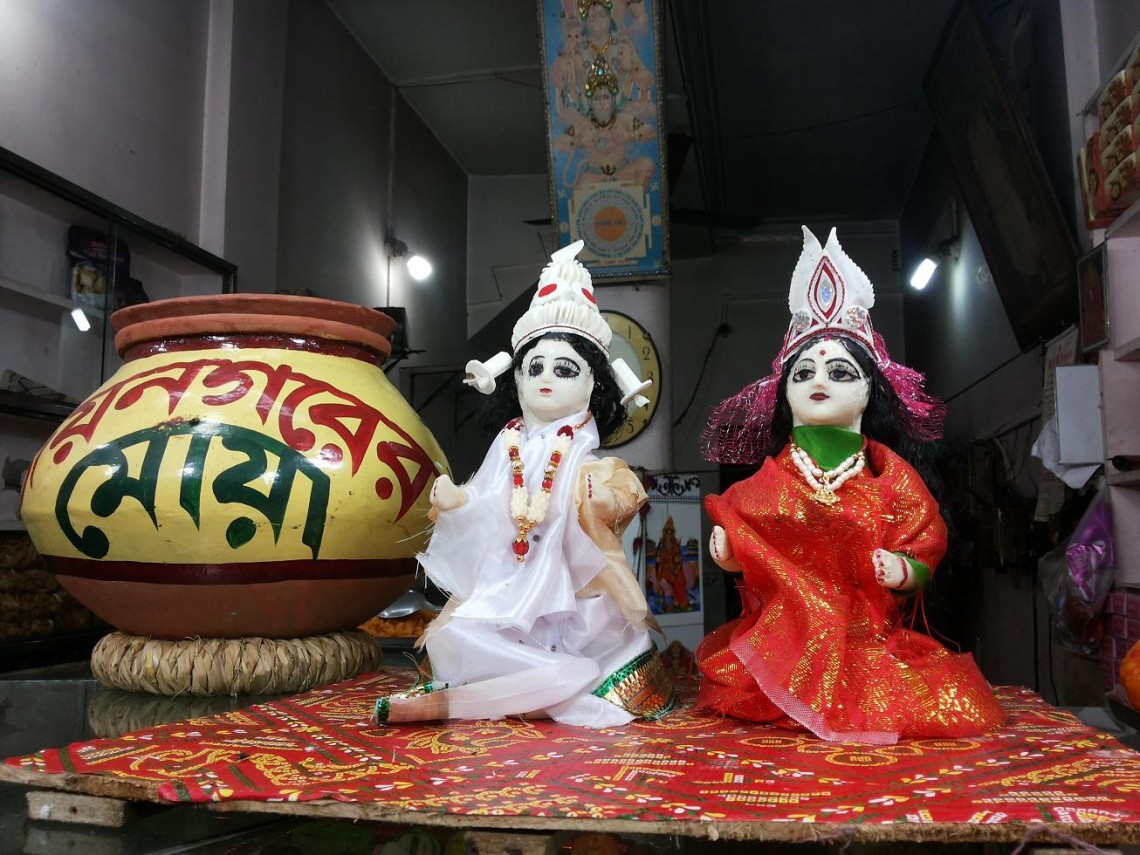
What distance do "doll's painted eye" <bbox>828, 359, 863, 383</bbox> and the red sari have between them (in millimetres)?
156

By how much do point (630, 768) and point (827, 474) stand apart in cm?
83

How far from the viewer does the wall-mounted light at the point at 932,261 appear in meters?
5.88

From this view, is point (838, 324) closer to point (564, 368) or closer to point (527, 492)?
point (564, 368)

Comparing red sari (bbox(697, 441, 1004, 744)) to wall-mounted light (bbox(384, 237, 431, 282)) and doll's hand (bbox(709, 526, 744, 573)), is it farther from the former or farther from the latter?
wall-mounted light (bbox(384, 237, 431, 282))

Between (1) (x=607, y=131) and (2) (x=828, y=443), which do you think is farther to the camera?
(1) (x=607, y=131)

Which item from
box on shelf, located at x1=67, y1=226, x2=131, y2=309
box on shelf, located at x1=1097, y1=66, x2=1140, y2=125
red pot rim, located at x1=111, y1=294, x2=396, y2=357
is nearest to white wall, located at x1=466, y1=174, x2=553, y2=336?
box on shelf, located at x1=67, y1=226, x2=131, y2=309

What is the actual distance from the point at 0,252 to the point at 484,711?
7.21ft

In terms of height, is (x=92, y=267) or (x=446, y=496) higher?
(x=92, y=267)

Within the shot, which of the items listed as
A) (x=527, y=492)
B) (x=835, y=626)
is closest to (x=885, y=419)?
(x=835, y=626)

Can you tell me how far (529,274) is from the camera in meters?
8.02

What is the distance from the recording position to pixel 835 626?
1.74 metres

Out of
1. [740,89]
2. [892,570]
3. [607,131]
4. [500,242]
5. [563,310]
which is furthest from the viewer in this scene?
[500,242]

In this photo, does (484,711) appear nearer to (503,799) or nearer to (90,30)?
(503,799)

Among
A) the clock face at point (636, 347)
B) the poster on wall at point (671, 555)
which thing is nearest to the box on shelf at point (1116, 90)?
the poster on wall at point (671, 555)
